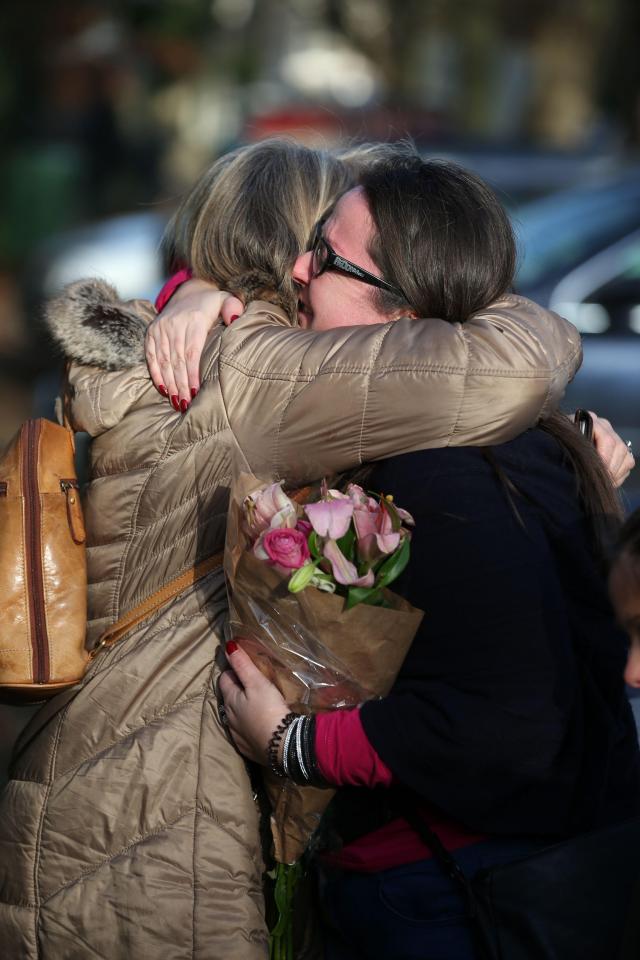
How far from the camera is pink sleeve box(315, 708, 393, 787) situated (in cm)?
200

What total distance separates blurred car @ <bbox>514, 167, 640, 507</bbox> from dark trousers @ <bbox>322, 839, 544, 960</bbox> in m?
3.12

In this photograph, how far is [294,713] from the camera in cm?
208

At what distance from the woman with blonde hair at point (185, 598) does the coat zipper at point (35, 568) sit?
3.6 inches

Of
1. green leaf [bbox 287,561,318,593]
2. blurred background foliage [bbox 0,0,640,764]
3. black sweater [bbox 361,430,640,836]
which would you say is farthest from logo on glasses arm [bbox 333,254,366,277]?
blurred background foliage [bbox 0,0,640,764]

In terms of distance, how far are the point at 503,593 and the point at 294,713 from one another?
0.40 m

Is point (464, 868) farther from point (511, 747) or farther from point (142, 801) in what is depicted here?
point (142, 801)

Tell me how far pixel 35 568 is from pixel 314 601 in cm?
54

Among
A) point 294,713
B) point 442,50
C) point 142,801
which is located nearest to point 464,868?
point 294,713

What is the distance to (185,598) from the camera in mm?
2211

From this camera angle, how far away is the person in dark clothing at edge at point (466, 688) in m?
2.00

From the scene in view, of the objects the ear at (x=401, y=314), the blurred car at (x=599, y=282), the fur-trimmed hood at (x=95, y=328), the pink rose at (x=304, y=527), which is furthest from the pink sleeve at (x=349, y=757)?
the blurred car at (x=599, y=282)

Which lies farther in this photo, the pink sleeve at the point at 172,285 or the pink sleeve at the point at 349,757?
the pink sleeve at the point at 172,285

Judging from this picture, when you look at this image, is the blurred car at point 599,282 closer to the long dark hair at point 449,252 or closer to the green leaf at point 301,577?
the long dark hair at point 449,252

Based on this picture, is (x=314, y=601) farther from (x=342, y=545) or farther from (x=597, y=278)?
(x=597, y=278)
